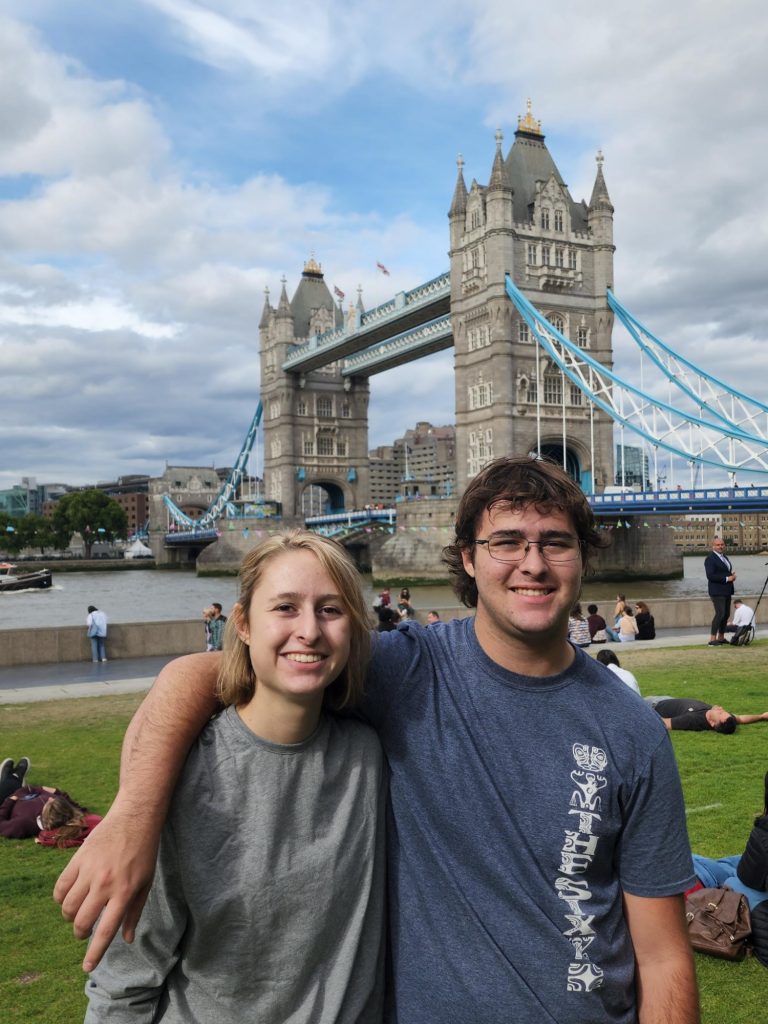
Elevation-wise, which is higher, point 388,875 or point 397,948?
point 388,875

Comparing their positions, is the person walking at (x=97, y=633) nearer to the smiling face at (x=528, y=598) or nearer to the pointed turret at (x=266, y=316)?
the smiling face at (x=528, y=598)

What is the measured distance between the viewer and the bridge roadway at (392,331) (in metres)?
49.0

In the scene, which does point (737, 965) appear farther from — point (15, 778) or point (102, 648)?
point (102, 648)

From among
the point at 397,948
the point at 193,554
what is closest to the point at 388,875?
the point at 397,948

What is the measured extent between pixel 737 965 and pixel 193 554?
76281 millimetres

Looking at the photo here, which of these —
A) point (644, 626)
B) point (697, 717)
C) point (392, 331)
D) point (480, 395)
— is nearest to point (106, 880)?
point (697, 717)

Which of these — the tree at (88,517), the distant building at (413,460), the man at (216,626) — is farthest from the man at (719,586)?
the distant building at (413,460)

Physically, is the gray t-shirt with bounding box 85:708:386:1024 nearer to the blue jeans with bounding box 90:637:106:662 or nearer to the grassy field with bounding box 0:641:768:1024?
the grassy field with bounding box 0:641:768:1024

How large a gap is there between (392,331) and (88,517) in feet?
138

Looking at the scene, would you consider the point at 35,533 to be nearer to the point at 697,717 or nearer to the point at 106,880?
the point at 697,717

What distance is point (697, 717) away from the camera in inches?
266

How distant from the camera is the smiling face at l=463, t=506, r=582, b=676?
1.65 meters

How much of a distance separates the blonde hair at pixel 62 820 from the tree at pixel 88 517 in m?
83.4

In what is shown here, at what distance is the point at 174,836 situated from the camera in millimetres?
1475
